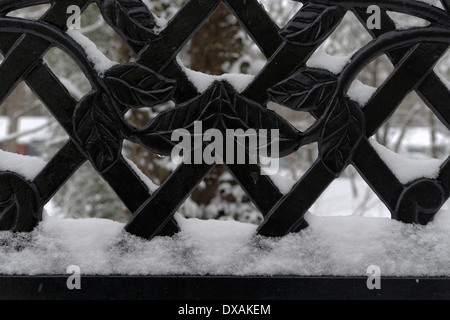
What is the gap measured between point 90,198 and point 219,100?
209 inches

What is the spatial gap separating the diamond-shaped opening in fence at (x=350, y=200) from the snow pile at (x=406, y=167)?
5.59 m

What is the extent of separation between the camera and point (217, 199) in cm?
272

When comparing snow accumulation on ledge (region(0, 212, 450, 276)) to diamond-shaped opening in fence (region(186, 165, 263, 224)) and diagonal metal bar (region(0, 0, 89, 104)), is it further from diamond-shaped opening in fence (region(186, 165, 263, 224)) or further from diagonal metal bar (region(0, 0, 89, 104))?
diamond-shaped opening in fence (region(186, 165, 263, 224))

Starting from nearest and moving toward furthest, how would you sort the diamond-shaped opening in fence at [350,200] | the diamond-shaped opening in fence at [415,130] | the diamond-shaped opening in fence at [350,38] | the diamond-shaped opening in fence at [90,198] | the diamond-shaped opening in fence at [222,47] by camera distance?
the diamond-shaped opening in fence at [222,47] → the diamond-shaped opening in fence at [90,198] → the diamond-shaped opening in fence at [350,38] → the diamond-shaped opening in fence at [415,130] → the diamond-shaped opening in fence at [350,200]

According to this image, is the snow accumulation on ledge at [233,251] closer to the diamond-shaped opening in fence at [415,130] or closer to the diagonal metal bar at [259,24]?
the diamond-shaped opening in fence at [415,130]

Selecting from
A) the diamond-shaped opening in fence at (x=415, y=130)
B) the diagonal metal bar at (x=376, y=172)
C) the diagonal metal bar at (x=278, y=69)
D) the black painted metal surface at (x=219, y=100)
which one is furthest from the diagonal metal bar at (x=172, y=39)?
the diamond-shaped opening in fence at (x=415, y=130)

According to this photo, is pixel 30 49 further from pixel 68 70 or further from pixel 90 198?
pixel 68 70

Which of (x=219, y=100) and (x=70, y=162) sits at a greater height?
(x=219, y=100)

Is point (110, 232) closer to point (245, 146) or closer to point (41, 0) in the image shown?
point (245, 146)

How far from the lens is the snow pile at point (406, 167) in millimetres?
1014

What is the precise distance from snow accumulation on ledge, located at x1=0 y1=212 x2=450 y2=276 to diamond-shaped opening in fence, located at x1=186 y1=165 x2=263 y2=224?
5.55 feet

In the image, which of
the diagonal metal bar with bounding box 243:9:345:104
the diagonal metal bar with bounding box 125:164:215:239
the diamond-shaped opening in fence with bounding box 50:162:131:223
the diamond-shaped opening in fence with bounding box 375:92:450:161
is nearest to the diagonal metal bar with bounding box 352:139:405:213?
the diamond-shaped opening in fence with bounding box 375:92:450:161

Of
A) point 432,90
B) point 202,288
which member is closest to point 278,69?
point 432,90

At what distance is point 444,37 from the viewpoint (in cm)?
100
